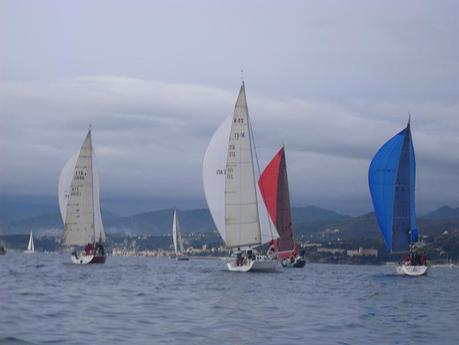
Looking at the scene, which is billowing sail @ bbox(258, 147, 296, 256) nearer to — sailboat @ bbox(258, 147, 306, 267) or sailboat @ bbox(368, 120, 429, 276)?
sailboat @ bbox(258, 147, 306, 267)

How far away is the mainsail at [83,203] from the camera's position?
8131 cm

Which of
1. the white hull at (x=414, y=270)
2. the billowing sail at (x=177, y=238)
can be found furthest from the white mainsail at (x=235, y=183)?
the billowing sail at (x=177, y=238)

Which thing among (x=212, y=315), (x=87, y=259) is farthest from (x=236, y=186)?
(x=212, y=315)

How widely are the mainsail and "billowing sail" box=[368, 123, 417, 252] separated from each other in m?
24.4

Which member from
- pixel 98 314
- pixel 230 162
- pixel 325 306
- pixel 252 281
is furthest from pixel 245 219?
pixel 98 314

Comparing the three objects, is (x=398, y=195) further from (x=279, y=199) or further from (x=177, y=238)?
(x=177, y=238)

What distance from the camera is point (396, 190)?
71188 mm

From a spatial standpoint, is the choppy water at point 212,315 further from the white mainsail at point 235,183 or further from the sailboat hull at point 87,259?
the sailboat hull at point 87,259

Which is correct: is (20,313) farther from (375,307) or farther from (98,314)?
(375,307)

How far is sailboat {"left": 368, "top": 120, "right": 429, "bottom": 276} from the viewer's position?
70.4 meters

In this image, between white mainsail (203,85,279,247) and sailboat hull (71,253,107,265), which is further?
sailboat hull (71,253,107,265)

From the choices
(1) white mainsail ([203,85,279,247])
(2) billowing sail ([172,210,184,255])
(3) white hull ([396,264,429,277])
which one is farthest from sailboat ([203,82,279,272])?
(2) billowing sail ([172,210,184,255])

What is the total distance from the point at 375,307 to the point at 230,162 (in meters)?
25.8

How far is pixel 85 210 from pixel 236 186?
22490mm
